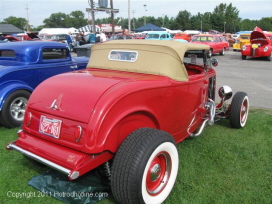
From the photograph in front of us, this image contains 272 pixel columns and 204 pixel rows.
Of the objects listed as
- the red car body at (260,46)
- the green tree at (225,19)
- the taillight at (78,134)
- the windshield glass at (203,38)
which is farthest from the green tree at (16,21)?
the taillight at (78,134)

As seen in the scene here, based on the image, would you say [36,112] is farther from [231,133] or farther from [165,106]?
[231,133]

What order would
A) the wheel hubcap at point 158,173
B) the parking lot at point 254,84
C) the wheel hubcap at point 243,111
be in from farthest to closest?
the parking lot at point 254,84, the wheel hubcap at point 243,111, the wheel hubcap at point 158,173

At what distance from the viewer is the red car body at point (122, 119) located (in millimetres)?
2268

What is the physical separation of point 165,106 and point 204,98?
119 centimetres

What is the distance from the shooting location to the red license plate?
2.51 metres

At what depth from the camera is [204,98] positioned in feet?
12.9

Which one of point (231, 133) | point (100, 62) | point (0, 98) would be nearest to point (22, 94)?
point (0, 98)

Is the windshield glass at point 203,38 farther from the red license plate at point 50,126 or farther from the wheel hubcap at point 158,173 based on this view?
the red license plate at point 50,126

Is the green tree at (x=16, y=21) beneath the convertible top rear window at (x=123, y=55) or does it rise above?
above

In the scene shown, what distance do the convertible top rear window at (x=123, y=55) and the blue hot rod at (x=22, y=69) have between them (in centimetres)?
230

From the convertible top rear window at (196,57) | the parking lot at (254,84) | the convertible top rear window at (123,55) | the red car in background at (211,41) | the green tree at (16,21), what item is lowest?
the parking lot at (254,84)

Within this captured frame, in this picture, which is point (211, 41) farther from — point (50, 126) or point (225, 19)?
point (225, 19)

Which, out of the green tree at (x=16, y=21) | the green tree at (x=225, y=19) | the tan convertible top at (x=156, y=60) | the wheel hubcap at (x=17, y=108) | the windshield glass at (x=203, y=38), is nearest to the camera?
the tan convertible top at (x=156, y=60)

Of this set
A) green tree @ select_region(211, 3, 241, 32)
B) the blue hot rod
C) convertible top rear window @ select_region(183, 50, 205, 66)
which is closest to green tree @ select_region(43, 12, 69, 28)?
green tree @ select_region(211, 3, 241, 32)
